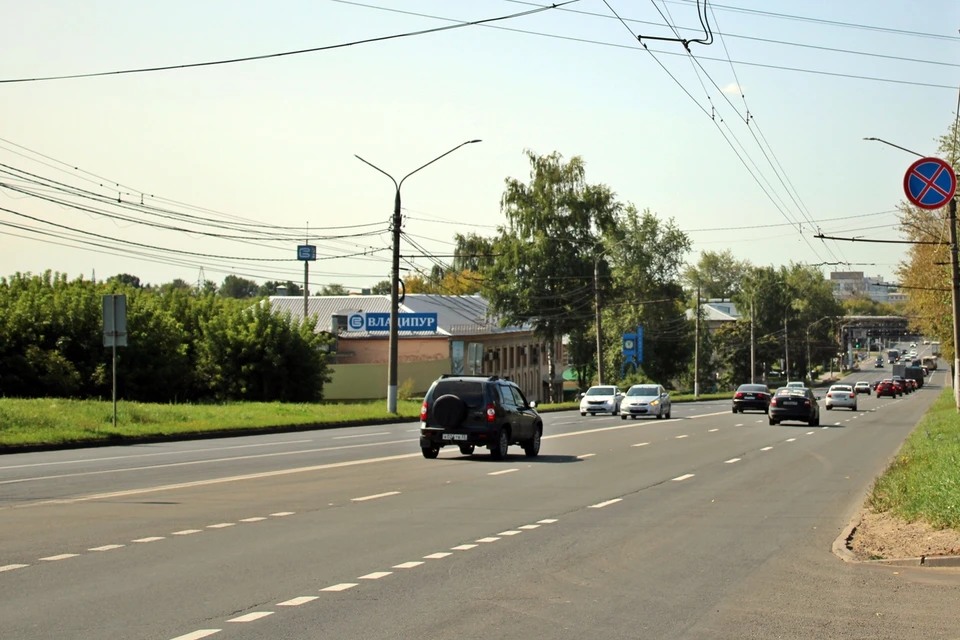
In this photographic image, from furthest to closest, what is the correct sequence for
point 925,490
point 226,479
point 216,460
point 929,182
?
point 929,182
point 216,460
point 226,479
point 925,490

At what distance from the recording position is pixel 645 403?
4981cm

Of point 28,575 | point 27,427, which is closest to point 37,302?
point 27,427

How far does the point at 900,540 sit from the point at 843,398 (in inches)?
2109

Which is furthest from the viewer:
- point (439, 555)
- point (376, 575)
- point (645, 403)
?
point (645, 403)

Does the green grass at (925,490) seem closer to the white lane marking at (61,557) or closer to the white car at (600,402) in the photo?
the white lane marking at (61,557)

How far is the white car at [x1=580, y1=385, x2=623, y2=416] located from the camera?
55.0 metres

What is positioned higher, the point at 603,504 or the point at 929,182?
the point at 929,182

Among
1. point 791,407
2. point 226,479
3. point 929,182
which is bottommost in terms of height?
point 226,479

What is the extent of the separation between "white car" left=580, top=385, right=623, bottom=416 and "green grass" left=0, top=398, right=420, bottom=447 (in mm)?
13625

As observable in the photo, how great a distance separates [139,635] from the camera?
7152mm

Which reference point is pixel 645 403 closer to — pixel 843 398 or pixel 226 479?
pixel 843 398

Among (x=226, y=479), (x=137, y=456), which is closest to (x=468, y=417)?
(x=226, y=479)

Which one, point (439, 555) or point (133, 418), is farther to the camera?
point (133, 418)

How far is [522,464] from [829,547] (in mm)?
11075
